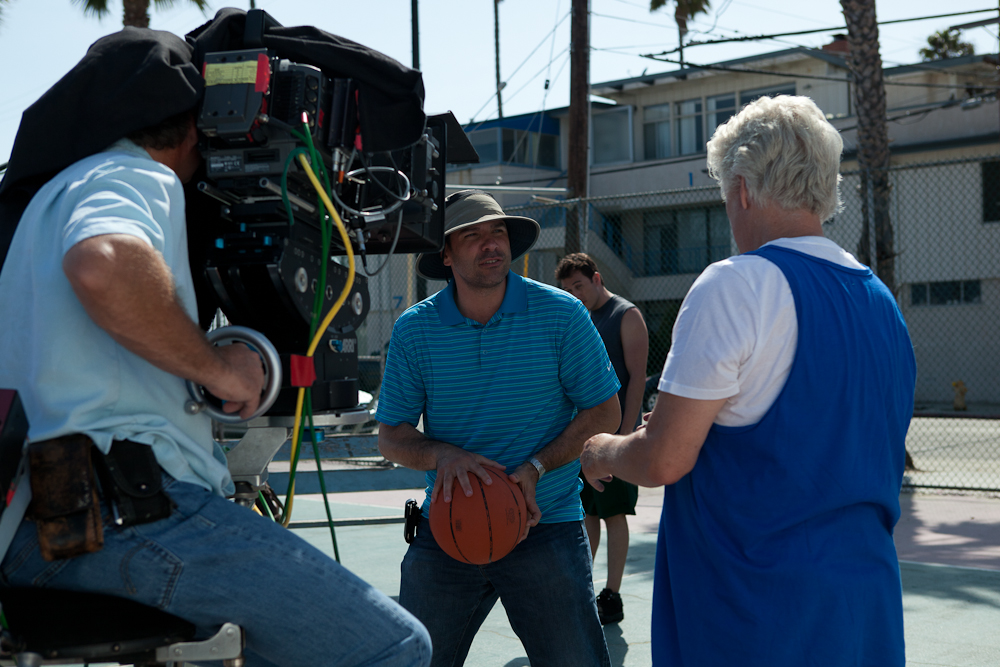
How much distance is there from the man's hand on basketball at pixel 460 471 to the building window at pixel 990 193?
21378 millimetres

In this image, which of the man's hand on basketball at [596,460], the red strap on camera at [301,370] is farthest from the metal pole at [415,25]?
the red strap on camera at [301,370]

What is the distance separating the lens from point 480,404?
10.9 feet

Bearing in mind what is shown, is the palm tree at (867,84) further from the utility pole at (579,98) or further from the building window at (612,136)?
the building window at (612,136)

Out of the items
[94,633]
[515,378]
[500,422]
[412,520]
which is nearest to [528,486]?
[500,422]

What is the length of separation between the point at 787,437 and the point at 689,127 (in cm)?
2736

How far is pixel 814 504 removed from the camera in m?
2.08

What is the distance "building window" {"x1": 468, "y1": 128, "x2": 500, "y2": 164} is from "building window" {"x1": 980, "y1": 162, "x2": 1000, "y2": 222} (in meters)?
13.6

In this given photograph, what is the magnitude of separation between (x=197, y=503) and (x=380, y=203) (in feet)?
3.04

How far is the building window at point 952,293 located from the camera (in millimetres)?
21484

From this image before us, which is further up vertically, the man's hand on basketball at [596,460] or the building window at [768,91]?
the building window at [768,91]

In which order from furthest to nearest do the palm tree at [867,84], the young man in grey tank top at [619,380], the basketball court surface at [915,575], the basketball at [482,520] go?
the palm tree at [867,84], the young man in grey tank top at [619,380], the basketball court surface at [915,575], the basketball at [482,520]

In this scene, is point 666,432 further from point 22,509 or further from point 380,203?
point 22,509

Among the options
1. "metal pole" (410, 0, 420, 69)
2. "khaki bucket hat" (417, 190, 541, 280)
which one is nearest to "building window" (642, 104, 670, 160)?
"metal pole" (410, 0, 420, 69)

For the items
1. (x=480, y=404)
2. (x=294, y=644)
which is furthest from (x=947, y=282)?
(x=294, y=644)
